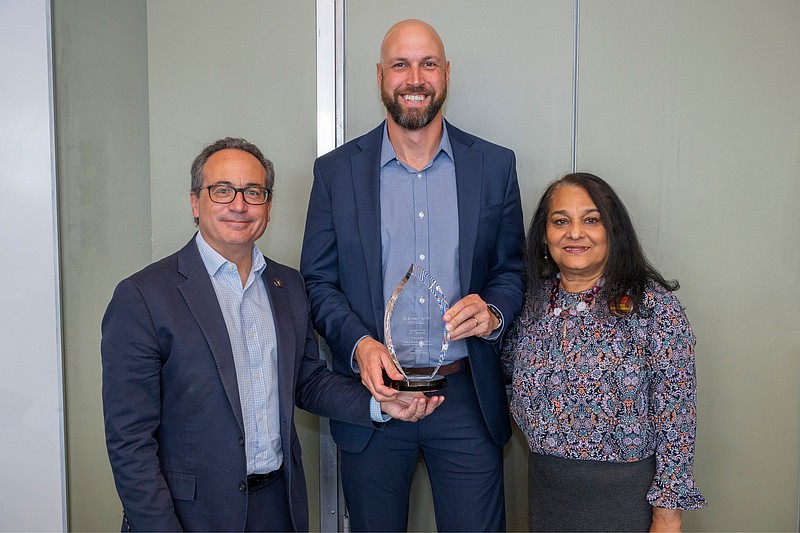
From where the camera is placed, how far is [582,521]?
6.68 feet

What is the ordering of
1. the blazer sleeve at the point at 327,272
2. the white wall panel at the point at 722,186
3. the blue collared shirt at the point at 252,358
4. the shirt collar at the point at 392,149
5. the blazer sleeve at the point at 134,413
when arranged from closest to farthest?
the blazer sleeve at the point at 134,413 → the blue collared shirt at the point at 252,358 → the blazer sleeve at the point at 327,272 → the shirt collar at the point at 392,149 → the white wall panel at the point at 722,186

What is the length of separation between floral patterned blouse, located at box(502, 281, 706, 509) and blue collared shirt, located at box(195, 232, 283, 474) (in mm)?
755

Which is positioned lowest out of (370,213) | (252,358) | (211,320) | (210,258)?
(252,358)

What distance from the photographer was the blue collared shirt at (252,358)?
1862mm

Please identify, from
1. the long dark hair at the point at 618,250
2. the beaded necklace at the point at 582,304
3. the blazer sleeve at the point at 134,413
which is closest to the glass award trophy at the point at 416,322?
the beaded necklace at the point at 582,304

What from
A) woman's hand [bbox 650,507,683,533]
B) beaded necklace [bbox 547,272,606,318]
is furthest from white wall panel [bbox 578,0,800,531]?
woman's hand [bbox 650,507,683,533]

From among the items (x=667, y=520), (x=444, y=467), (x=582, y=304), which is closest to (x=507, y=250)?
(x=582, y=304)

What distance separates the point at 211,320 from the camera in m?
1.80

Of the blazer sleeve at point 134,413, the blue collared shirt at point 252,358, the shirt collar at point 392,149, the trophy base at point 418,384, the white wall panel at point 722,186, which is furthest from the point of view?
the white wall panel at point 722,186

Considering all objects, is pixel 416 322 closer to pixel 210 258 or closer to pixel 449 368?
pixel 449 368

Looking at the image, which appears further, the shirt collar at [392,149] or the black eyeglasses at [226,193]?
the shirt collar at [392,149]

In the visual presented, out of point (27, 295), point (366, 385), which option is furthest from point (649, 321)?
point (27, 295)

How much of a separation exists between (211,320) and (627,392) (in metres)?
1.15

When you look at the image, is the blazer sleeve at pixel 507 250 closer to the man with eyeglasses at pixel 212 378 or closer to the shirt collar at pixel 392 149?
the shirt collar at pixel 392 149
